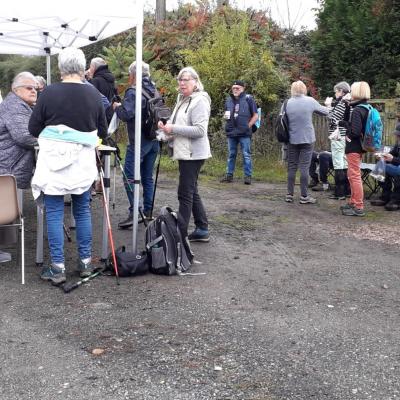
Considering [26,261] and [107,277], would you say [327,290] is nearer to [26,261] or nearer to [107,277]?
[107,277]

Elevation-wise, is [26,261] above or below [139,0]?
below

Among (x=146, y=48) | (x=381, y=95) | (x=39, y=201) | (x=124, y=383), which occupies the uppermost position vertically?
(x=146, y=48)

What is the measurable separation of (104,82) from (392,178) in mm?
4474

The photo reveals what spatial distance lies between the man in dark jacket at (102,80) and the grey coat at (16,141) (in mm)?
2840

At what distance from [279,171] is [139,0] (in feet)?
23.8

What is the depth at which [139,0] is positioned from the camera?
528 centimetres

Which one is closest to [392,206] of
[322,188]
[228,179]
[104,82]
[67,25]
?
[322,188]

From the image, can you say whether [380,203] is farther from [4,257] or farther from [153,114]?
[4,257]

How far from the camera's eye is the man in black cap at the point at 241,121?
35.6 ft

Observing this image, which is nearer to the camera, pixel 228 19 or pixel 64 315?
pixel 64 315

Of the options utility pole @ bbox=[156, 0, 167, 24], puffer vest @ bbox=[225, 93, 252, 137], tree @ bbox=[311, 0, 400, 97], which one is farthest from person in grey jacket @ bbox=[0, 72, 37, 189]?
utility pole @ bbox=[156, 0, 167, 24]

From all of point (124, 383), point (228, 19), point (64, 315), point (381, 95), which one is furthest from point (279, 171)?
point (124, 383)

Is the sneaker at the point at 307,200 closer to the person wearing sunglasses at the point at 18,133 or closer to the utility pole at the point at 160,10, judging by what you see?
the person wearing sunglasses at the point at 18,133

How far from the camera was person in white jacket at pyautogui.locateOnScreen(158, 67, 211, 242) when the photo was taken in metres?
5.85
